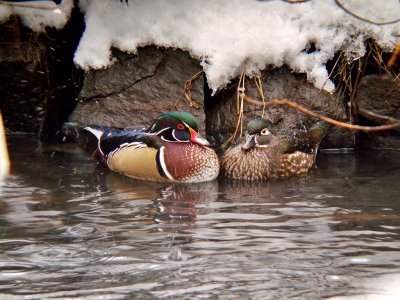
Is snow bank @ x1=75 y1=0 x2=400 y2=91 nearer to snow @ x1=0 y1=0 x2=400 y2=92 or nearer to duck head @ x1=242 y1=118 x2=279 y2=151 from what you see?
snow @ x1=0 y1=0 x2=400 y2=92

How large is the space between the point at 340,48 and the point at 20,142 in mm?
2820

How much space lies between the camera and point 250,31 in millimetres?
6195

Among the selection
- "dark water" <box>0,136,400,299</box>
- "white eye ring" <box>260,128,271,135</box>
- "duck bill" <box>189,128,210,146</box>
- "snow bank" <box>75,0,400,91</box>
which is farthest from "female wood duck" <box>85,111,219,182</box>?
"snow bank" <box>75,0,400,91</box>

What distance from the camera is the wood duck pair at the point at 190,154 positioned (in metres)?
5.94

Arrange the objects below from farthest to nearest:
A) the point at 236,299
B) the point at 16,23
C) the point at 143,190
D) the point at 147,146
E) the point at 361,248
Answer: the point at 16,23
the point at 147,146
the point at 143,190
the point at 361,248
the point at 236,299

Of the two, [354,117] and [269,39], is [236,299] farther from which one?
[354,117]

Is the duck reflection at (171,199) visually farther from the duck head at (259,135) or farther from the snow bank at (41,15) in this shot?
the snow bank at (41,15)

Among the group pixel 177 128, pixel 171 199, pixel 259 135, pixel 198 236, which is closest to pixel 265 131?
pixel 259 135

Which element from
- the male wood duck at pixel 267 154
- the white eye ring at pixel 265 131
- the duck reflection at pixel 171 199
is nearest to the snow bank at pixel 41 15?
the duck reflection at pixel 171 199

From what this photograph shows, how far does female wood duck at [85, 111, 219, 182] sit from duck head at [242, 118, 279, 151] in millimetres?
289

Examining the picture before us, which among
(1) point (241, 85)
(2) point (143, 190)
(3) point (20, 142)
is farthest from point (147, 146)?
(3) point (20, 142)

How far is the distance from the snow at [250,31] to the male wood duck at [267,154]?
1.65 ft

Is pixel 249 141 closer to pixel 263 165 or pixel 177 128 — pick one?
pixel 263 165

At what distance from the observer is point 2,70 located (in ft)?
22.4
